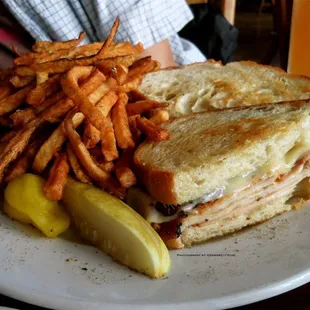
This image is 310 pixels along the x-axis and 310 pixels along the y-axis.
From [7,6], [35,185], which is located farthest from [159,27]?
[35,185]

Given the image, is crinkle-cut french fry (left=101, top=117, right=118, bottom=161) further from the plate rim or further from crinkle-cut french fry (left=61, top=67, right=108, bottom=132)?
the plate rim

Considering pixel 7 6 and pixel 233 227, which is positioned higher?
pixel 7 6

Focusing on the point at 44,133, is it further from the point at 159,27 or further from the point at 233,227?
the point at 159,27

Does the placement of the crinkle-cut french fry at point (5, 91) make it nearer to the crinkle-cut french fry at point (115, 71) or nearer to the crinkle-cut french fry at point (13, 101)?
the crinkle-cut french fry at point (13, 101)

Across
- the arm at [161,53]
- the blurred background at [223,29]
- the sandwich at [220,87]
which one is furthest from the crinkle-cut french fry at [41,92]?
the blurred background at [223,29]

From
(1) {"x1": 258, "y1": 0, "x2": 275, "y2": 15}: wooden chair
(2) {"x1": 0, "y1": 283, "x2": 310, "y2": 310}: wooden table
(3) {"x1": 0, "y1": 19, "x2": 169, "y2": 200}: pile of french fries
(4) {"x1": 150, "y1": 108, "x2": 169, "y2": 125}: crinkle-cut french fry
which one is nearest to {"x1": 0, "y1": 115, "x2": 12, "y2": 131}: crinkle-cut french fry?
(3) {"x1": 0, "y1": 19, "x2": 169, "y2": 200}: pile of french fries
